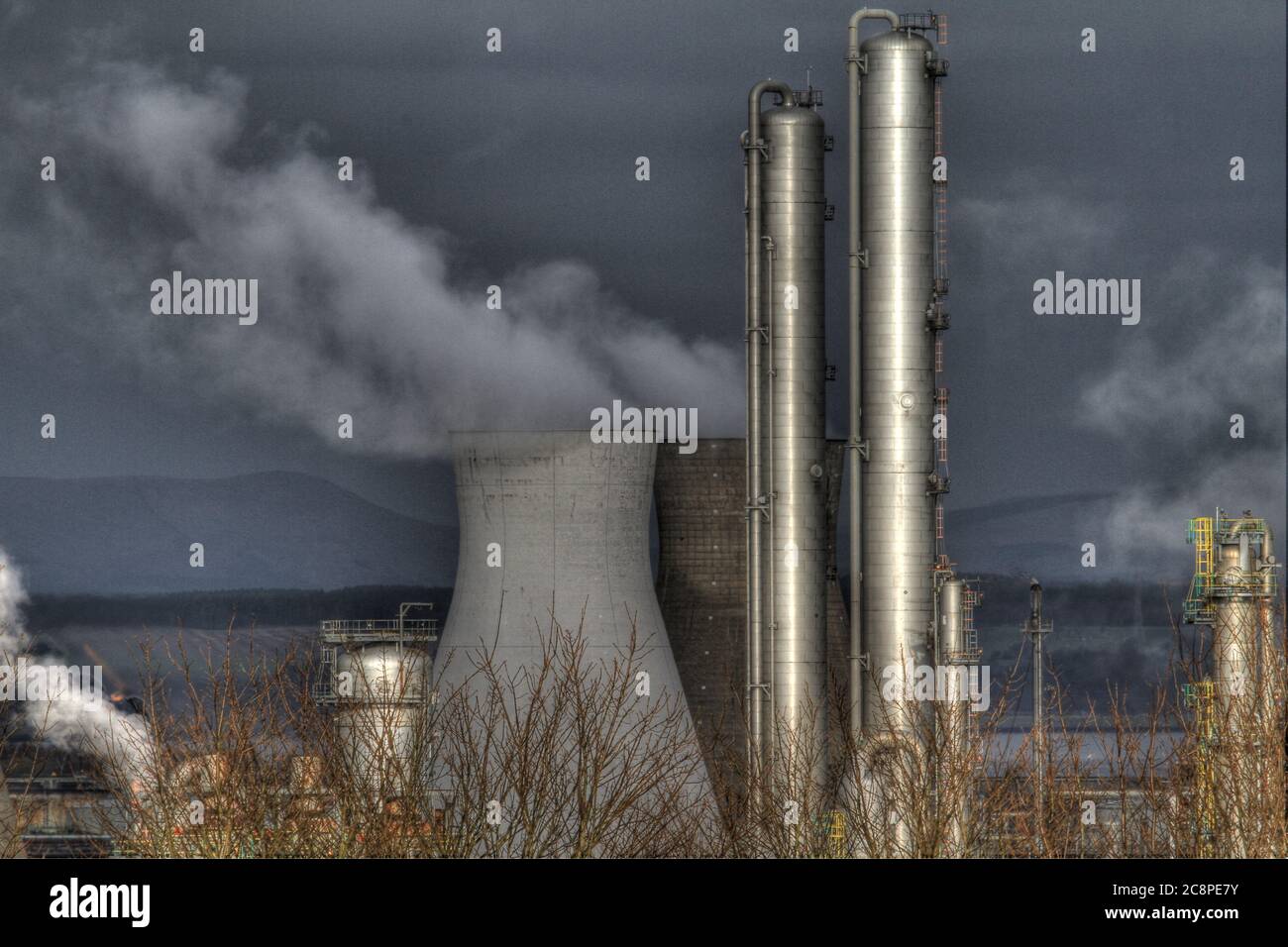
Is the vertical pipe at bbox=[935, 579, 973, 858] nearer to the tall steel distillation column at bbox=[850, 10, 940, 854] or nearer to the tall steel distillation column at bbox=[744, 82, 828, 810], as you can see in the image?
the tall steel distillation column at bbox=[850, 10, 940, 854]

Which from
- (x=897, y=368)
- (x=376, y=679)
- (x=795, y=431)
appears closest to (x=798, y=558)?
(x=795, y=431)
